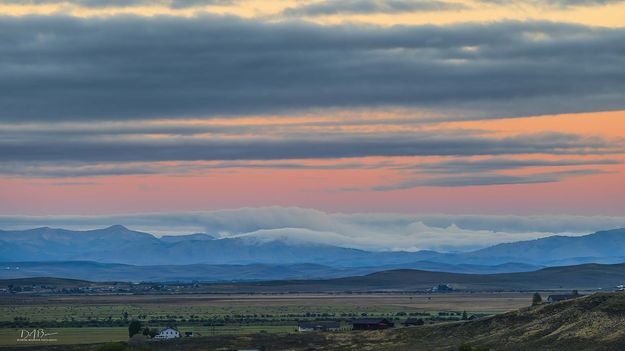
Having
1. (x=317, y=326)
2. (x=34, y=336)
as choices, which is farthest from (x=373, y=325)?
(x=34, y=336)

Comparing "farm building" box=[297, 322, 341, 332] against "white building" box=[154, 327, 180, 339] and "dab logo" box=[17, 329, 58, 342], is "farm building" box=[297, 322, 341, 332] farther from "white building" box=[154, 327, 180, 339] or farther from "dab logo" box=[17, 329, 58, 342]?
"dab logo" box=[17, 329, 58, 342]

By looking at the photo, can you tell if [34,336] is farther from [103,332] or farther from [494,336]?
[494,336]

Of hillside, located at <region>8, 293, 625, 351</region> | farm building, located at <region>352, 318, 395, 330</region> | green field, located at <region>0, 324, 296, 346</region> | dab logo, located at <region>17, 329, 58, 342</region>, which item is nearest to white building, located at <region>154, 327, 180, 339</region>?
green field, located at <region>0, 324, 296, 346</region>

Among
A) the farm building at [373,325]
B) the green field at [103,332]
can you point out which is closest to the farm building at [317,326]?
the green field at [103,332]

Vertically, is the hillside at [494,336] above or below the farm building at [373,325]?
below

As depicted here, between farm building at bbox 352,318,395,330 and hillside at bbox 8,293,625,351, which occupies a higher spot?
farm building at bbox 352,318,395,330

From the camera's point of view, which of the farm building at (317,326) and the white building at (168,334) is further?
the farm building at (317,326)

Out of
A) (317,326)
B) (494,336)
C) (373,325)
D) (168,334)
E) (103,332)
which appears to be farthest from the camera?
(103,332)

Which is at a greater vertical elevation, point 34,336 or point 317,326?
point 317,326

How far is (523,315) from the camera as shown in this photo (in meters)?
131

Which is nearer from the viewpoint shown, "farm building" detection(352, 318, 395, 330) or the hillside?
the hillside

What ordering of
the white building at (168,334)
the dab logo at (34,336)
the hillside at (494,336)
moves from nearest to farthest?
the hillside at (494,336) < the dab logo at (34,336) < the white building at (168,334)

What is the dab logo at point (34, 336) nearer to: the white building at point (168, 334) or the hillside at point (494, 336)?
the white building at point (168, 334)

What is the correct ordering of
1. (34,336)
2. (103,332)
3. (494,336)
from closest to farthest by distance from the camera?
(494,336), (34,336), (103,332)
